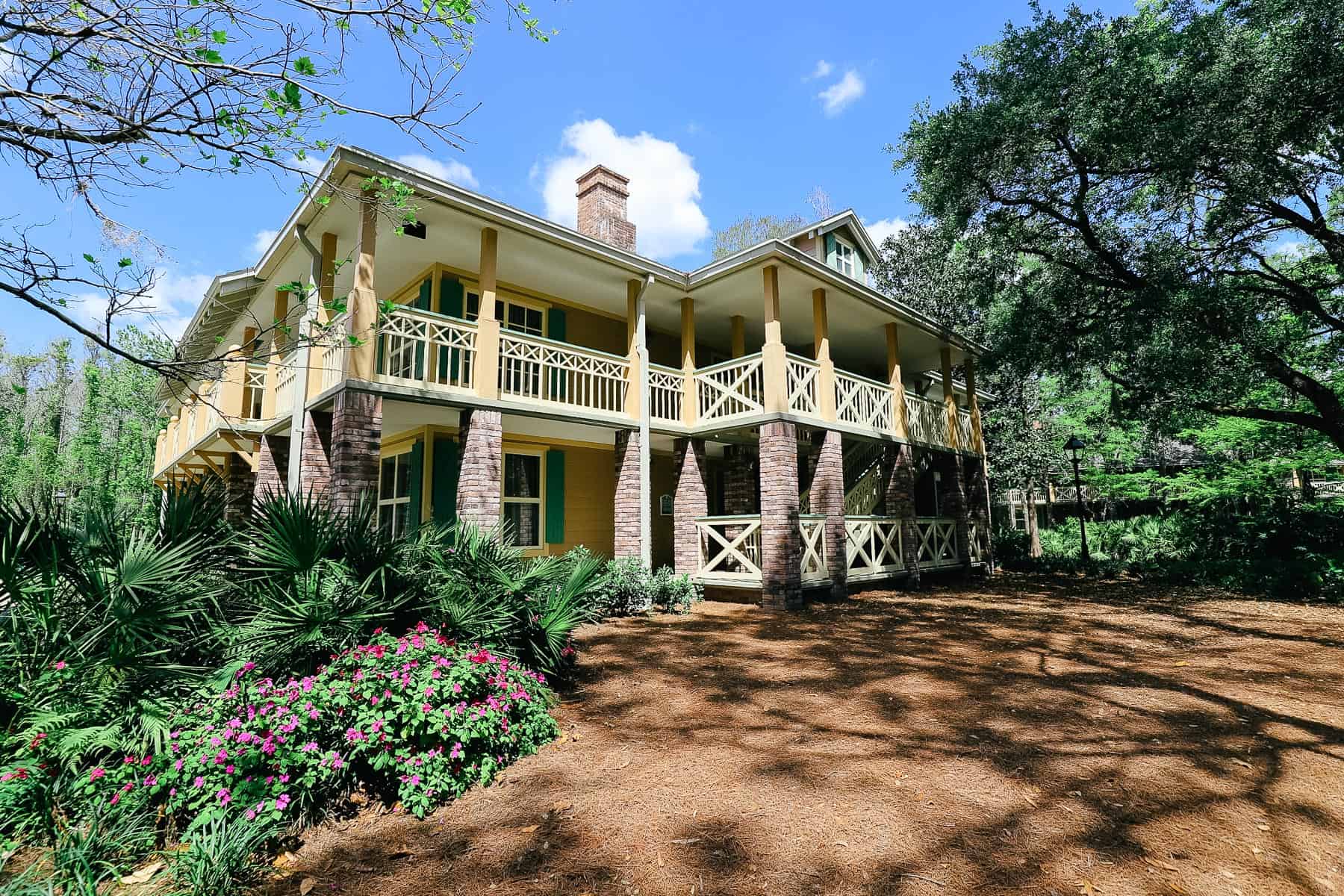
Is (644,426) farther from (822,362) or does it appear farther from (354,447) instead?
(354,447)

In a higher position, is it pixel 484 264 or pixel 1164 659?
pixel 484 264

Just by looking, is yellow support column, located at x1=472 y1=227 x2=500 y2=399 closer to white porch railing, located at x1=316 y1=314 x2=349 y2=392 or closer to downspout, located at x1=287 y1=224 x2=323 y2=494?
white porch railing, located at x1=316 y1=314 x2=349 y2=392

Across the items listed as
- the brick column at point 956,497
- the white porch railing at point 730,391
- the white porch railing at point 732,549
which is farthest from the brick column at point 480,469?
the brick column at point 956,497

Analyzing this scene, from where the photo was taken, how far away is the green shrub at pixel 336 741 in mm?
3186

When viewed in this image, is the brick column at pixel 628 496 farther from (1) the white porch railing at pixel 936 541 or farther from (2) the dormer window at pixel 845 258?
(2) the dormer window at pixel 845 258

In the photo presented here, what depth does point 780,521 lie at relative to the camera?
10.2m

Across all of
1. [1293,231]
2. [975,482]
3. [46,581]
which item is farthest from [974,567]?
[46,581]

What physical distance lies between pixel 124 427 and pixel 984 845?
143ft

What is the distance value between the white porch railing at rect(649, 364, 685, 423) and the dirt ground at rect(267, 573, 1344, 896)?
5.77 meters

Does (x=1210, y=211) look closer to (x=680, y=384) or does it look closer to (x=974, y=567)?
(x=974, y=567)

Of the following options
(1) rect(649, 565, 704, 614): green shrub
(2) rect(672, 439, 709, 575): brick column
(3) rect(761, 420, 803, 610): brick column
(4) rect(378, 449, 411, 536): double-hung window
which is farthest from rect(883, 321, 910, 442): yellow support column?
(4) rect(378, 449, 411, 536): double-hung window

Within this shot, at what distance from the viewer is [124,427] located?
33188mm

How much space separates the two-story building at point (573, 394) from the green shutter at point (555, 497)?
0.03 meters

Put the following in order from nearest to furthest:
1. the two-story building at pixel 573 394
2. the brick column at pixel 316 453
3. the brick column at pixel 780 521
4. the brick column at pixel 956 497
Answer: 1. the brick column at pixel 316 453
2. the two-story building at pixel 573 394
3. the brick column at pixel 780 521
4. the brick column at pixel 956 497
